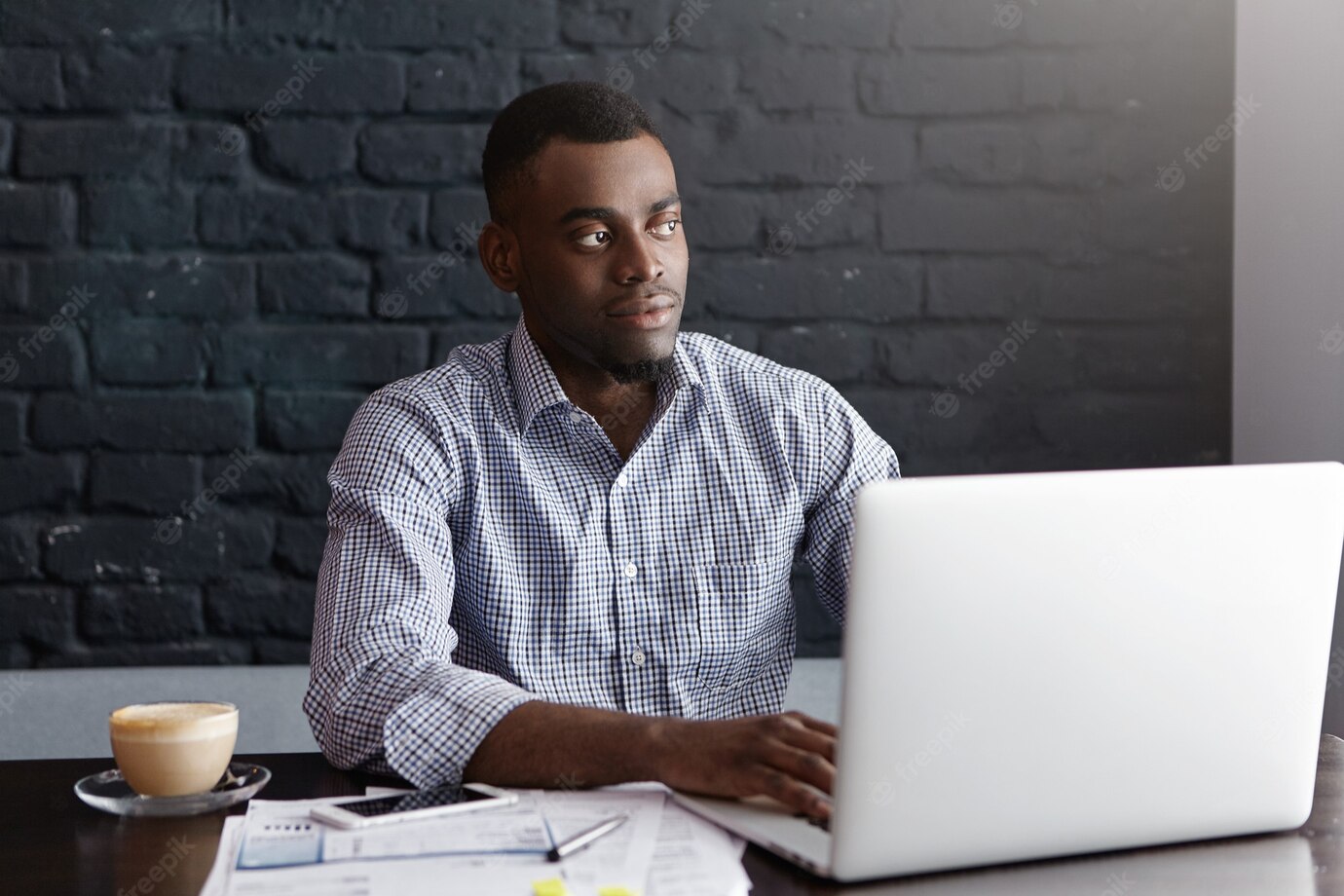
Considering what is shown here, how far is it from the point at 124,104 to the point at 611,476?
93cm

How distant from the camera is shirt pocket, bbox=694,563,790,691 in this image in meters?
1.52

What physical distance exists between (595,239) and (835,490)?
1.32ft

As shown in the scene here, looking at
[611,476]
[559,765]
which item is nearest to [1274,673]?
[559,765]

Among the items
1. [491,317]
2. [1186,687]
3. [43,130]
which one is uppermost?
[43,130]

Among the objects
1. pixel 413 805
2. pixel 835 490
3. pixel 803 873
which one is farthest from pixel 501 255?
pixel 803 873

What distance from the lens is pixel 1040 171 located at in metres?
2.00

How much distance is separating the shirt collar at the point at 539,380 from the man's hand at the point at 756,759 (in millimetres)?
568

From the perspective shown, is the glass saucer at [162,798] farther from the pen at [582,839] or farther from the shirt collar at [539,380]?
the shirt collar at [539,380]

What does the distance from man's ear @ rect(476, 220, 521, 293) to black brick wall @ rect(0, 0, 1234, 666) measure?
257 mm

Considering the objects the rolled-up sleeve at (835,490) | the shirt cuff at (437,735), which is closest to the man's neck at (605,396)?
the rolled-up sleeve at (835,490)

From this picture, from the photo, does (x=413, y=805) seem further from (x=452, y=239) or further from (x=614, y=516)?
(x=452, y=239)

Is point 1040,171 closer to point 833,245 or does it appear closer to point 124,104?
point 833,245

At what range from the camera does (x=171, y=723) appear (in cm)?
103

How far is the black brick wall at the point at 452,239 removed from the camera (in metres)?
1.88
